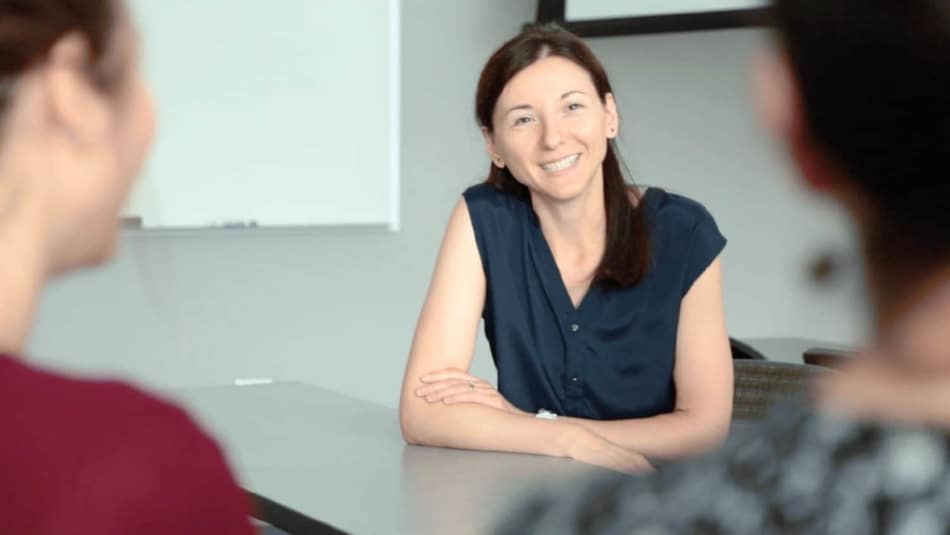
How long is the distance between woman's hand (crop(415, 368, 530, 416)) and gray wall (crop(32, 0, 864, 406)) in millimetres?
1576

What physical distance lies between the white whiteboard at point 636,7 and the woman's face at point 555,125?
1875mm

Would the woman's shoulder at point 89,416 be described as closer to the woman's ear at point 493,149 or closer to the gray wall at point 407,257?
the woman's ear at point 493,149

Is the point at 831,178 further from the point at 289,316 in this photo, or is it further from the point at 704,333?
the point at 289,316

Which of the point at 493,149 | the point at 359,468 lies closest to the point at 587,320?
the point at 493,149

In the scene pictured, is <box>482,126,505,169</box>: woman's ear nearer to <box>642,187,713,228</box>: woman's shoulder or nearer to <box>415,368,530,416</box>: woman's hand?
<box>642,187,713,228</box>: woman's shoulder

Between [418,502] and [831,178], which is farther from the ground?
[831,178]

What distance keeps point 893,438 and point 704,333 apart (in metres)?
2.03

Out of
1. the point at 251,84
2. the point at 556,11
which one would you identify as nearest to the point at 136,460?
the point at 251,84

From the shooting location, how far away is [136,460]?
74cm

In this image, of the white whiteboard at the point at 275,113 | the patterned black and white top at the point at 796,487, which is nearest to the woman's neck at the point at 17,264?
the patterned black and white top at the point at 796,487

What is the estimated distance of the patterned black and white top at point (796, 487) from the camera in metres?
0.63

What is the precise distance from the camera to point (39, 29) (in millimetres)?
787

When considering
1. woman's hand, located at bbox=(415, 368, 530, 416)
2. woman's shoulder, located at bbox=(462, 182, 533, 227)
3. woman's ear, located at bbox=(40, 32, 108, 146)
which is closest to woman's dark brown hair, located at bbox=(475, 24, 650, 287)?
woman's shoulder, located at bbox=(462, 182, 533, 227)

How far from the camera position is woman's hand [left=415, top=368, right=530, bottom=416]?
2432 mm
